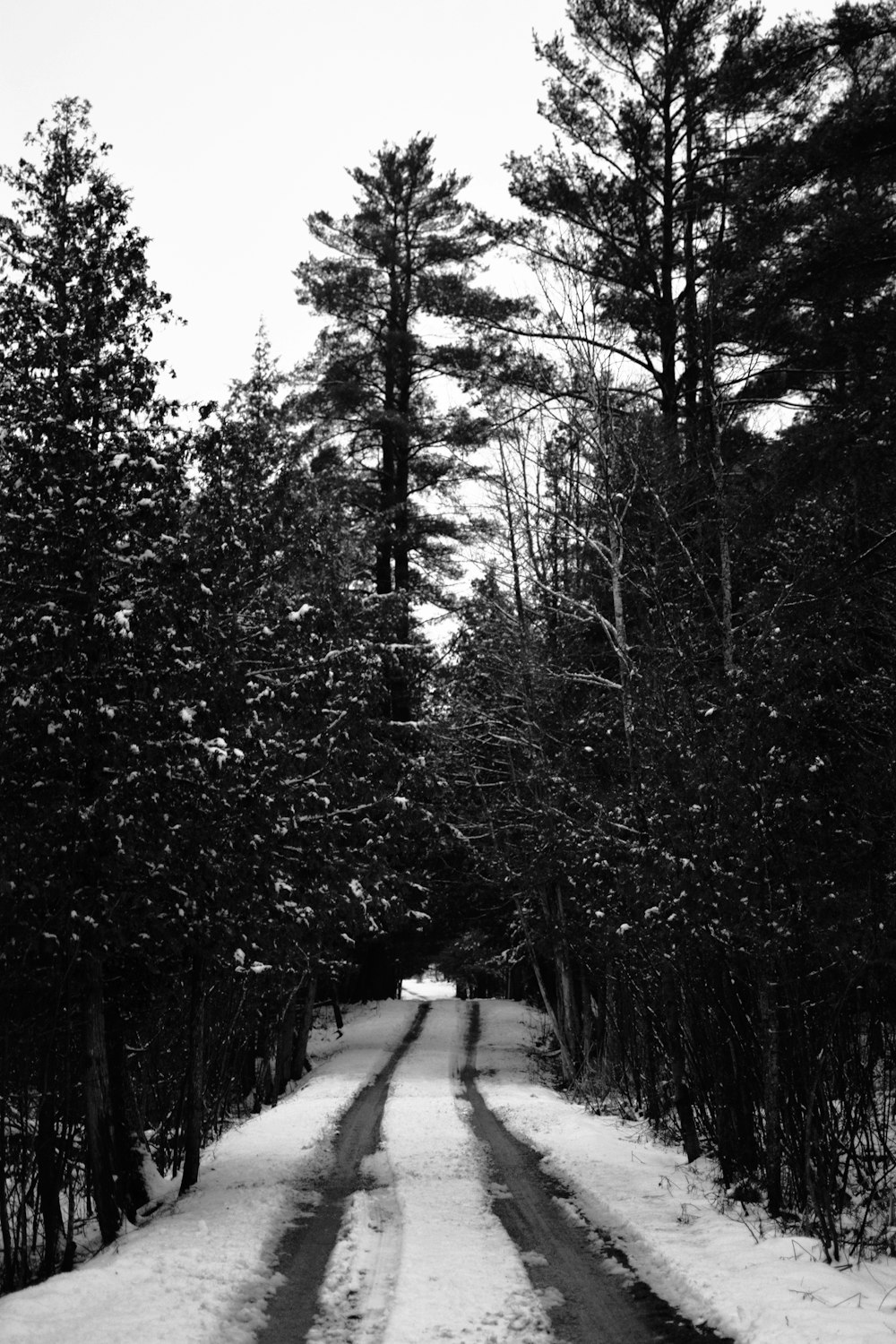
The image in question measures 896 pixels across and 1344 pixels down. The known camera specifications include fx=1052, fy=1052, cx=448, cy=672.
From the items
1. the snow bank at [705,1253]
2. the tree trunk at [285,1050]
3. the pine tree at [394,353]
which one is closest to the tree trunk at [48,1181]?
the snow bank at [705,1253]

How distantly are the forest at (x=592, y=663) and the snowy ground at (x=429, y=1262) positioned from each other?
2.41 feet

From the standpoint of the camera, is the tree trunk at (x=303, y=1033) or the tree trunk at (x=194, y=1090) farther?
the tree trunk at (x=303, y=1033)

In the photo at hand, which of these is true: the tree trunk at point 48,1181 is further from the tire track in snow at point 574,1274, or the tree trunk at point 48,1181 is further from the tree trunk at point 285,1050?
the tree trunk at point 285,1050

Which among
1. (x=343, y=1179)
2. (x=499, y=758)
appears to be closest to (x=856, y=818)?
(x=343, y=1179)

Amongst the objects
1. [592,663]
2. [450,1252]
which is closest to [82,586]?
[450,1252]

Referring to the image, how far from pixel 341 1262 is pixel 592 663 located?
11924 mm

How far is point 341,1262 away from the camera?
8.45 meters

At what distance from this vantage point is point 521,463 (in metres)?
16.8

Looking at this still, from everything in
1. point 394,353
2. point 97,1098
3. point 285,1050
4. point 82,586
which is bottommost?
point 285,1050

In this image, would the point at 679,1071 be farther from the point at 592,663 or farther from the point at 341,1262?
the point at 592,663

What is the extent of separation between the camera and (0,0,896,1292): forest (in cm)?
884

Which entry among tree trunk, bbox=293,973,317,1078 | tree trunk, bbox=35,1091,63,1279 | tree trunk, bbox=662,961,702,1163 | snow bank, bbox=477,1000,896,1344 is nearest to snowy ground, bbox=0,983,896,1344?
snow bank, bbox=477,1000,896,1344

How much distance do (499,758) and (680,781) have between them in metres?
13.4

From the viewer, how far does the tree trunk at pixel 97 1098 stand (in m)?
9.68
